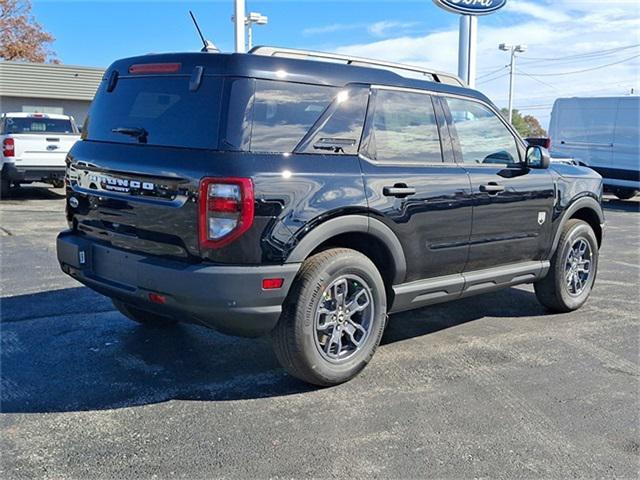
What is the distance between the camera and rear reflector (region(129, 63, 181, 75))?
3766 mm

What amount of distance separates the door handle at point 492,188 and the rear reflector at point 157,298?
8.20 ft

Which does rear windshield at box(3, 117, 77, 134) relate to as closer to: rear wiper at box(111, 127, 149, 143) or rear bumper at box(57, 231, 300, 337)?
rear wiper at box(111, 127, 149, 143)

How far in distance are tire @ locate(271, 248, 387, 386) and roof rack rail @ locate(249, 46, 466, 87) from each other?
1.28 meters

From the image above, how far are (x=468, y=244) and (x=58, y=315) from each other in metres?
3.38

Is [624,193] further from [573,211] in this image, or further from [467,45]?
[573,211]

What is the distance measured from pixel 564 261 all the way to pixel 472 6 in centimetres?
1141

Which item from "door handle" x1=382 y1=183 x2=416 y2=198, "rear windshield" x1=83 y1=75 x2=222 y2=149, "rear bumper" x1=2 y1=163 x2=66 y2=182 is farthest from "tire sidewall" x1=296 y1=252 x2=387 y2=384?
"rear bumper" x1=2 y1=163 x2=66 y2=182

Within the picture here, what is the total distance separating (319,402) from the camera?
3.71 metres

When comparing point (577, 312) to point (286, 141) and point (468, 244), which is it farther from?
point (286, 141)

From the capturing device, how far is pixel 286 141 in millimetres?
3662

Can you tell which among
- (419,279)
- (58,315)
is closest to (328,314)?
(419,279)

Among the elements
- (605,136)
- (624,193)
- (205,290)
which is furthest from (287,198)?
(624,193)

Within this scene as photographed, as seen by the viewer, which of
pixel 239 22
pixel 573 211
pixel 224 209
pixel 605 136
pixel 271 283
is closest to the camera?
pixel 224 209

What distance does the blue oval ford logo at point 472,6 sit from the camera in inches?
591
